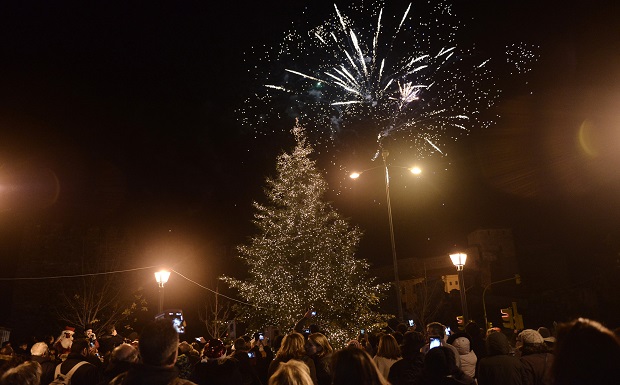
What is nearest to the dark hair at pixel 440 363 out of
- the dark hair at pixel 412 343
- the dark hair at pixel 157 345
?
the dark hair at pixel 412 343

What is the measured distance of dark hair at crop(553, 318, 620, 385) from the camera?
279cm

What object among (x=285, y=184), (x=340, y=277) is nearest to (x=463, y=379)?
(x=340, y=277)

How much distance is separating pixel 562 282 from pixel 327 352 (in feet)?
206

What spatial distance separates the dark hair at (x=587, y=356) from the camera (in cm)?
279

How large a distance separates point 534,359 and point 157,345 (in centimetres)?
498

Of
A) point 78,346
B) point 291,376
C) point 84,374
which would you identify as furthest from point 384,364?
point 78,346

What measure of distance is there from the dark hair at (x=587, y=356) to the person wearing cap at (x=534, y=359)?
303 cm

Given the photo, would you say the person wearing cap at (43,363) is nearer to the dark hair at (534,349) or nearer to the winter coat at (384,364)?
the winter coat at (384,364)

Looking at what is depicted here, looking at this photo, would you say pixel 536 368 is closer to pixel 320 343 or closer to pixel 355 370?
pixel 320 343

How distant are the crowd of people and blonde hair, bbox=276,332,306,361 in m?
0.01

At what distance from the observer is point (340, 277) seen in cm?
2236

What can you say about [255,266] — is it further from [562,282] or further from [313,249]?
[562,282]

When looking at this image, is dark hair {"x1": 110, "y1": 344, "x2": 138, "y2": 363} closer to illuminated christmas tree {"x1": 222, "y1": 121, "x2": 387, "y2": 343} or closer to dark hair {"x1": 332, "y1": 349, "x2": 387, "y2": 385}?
dark hair {"x1": 332, "y1": 349, "x2": 387, "y2": 385}

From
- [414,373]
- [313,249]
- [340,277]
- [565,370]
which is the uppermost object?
[313,249]
